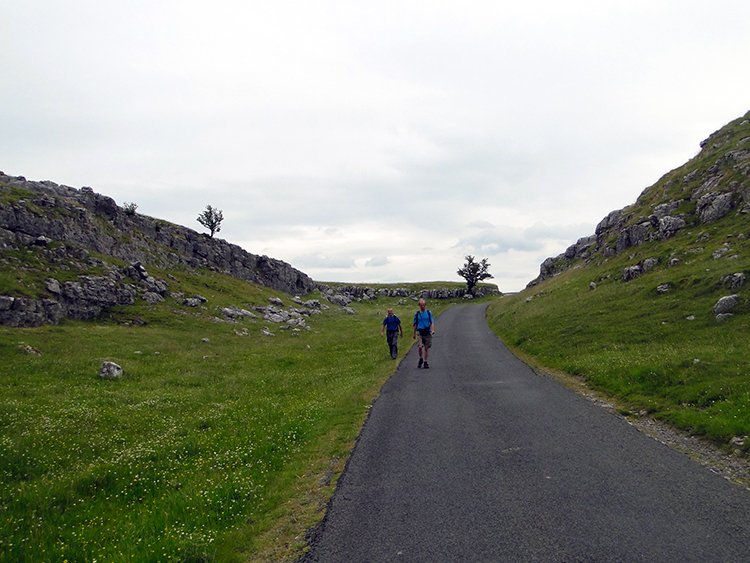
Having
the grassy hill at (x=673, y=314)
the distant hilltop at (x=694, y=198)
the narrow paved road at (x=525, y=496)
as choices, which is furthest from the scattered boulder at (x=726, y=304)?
the distant hilltop at (x=694, y=198)

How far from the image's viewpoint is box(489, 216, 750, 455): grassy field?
11391 mm

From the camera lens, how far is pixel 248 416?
44.4 feet

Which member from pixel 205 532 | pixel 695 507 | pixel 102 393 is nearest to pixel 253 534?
pixel 205 532

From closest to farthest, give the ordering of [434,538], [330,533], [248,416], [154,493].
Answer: [434,538], [330,533], [154,493], [248,416]

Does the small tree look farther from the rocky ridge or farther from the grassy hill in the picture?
the grassy hill

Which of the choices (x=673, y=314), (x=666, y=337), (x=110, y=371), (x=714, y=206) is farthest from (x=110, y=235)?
(x=714, y=206)

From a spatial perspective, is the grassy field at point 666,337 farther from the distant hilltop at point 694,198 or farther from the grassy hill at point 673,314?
the distant hilltop at point 694,198

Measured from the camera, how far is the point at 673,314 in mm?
21375

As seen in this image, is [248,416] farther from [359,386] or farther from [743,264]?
[743,264]

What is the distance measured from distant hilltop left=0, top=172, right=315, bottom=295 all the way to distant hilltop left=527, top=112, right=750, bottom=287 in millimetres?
53296

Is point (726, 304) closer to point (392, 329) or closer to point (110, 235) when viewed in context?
point (392, 329)

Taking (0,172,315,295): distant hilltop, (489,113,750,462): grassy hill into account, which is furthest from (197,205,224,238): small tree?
(489,113,750,462): grassy hill

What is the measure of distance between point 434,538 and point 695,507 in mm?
4469

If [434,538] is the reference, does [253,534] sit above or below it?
below
